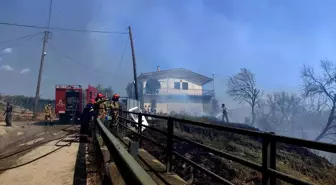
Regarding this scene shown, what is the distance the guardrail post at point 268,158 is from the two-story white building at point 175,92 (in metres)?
45.5

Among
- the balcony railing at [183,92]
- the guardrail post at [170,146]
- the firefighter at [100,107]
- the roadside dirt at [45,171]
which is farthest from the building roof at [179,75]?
the guardrail post at [170,146]

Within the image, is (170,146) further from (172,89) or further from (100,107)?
(172,89)

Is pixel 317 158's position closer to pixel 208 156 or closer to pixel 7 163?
pixel 208 156

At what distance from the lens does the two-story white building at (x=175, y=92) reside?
161 ft

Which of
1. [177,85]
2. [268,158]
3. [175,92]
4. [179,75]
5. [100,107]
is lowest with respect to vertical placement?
[268,158]

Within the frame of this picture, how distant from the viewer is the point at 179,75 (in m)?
52.0

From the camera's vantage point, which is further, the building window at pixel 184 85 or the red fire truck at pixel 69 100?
the building window at pixel 184 85

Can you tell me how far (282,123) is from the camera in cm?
5850

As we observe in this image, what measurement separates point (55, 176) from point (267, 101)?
6053 centimetres

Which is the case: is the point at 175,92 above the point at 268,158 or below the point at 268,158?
above

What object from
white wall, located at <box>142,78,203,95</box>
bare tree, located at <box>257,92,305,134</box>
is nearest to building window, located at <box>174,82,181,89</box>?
white wall, located at <box>142,78,203,95</box>

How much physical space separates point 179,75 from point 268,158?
4943cm

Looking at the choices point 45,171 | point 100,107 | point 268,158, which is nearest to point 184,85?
point 100,107

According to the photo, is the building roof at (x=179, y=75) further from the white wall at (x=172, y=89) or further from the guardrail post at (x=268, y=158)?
the guardrail post at (x=268, y=158)
